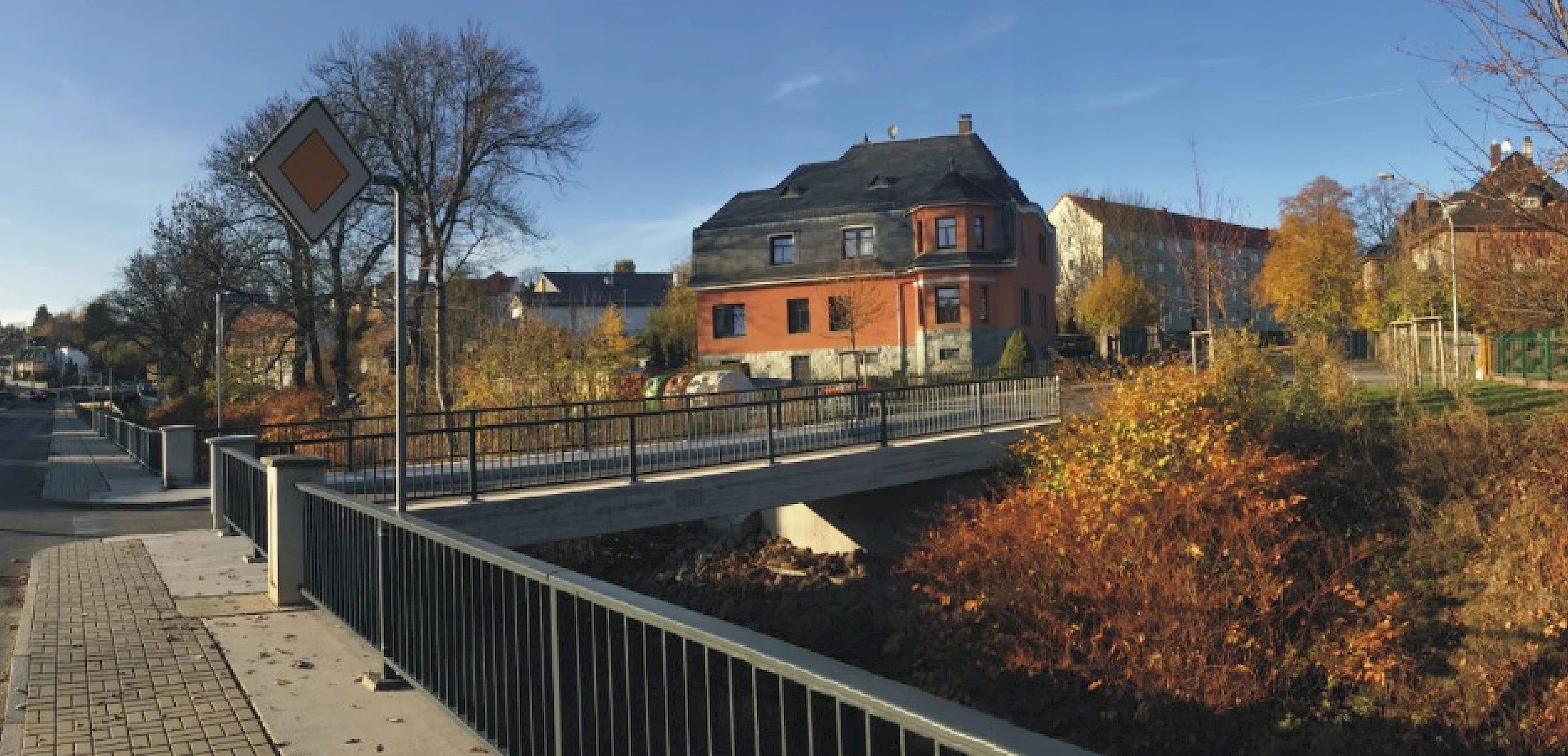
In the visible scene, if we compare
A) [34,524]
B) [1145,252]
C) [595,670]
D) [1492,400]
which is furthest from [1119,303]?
[595,670]

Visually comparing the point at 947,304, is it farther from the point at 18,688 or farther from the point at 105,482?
the point at 18,688

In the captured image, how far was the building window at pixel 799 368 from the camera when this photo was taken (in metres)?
45.2

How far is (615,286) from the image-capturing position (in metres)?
96.8

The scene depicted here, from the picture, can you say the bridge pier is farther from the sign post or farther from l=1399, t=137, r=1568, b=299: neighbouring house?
the sign post

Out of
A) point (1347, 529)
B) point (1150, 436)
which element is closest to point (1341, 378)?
point (1347, 529)

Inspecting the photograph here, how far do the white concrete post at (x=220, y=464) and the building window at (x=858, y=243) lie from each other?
3317 cm

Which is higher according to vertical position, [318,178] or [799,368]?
[318,178]

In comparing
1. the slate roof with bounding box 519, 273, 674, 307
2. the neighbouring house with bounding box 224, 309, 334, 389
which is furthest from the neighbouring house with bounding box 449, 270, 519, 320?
the slate roof with bounding box 519, 273, 674, 307

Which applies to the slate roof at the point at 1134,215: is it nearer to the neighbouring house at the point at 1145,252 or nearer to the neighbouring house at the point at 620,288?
the neighbouring house at the point at 1145,252

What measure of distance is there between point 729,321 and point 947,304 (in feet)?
34.5

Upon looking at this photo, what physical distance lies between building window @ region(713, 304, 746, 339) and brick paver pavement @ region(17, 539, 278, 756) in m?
38.2

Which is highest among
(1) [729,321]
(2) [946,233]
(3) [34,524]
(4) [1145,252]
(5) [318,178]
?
(4) [1145,252]

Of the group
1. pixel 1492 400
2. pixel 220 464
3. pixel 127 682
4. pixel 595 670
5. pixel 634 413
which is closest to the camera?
pixel 595 670

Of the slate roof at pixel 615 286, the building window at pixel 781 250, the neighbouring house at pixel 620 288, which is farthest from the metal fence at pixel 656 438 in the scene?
the slate roof at pixel 615 286
